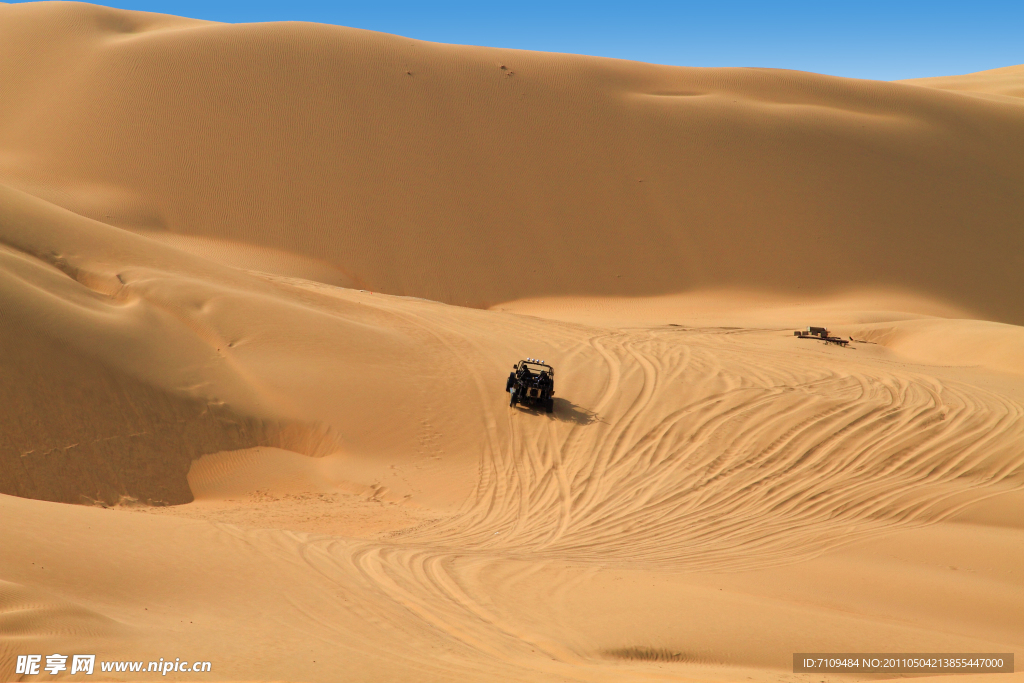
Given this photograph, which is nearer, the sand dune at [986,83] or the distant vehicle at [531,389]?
the distant vehicle at [531,389]

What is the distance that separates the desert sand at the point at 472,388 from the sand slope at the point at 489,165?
17 centimetres

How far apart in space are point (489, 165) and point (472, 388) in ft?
64.5

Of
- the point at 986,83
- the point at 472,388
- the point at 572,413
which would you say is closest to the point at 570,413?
the point at 572,413

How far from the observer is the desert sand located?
241 inches

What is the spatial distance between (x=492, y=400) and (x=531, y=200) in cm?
1829

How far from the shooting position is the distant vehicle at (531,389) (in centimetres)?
1280

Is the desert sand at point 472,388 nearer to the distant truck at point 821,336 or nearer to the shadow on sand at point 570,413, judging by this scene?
the shadow on sand at point 570,413

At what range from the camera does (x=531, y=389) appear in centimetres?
1278

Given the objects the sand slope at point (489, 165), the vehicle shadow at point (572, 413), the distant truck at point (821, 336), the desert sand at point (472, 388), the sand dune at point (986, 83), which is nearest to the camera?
the desert sand at point (472, 388)

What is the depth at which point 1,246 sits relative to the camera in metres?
12.2

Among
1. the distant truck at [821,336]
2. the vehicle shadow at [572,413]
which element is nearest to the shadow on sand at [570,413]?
the vehicle shadow at [572,413]

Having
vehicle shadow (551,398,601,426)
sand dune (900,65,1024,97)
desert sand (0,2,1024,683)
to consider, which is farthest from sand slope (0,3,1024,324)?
sand dune (900,65,1024,97)

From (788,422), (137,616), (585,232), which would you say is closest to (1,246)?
(137,616)

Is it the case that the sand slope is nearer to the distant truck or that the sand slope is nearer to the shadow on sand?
the distant truck
